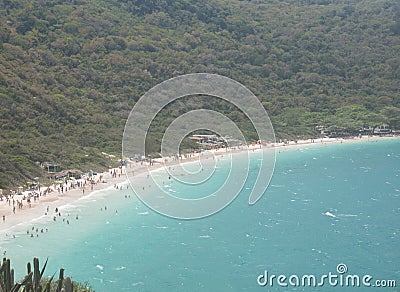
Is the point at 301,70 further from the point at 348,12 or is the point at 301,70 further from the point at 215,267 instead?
the point at 215,267

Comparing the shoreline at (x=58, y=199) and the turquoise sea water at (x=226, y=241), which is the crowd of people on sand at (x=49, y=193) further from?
the turquoise sea water at (x=226, y=241)
